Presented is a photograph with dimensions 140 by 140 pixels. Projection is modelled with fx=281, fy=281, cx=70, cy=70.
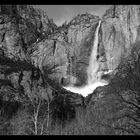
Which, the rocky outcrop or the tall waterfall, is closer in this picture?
→ the tall waterfall

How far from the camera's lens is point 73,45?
141000mm

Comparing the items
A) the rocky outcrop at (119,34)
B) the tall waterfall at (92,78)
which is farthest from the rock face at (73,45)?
the tall waterfall at (92,78)

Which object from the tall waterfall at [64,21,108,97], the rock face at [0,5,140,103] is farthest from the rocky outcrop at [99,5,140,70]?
the tall waterfall at [64,21,108,97]

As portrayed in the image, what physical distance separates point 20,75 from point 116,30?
55.7 metres

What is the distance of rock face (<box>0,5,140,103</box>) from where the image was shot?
130 metres

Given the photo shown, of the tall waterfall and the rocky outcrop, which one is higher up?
the rocky outcrop

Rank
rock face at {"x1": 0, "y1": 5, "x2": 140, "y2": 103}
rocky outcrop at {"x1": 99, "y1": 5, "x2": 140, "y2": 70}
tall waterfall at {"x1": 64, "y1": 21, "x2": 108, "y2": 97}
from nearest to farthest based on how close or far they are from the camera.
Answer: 1. tall waterfall at {"x1": 64, "y1": 21, "x2": 108, "y2": 97}
2. rock face at {"x1": 0, "y1": 5, "x2": 140, "y2": 103}
3. rocky outcrop at {"x1": 99, "y1": 5, "x2": 140, "y2": 70}

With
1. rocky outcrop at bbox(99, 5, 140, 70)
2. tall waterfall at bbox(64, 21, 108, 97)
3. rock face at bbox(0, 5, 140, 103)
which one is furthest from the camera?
rocky outcrop at bbox(99, 5, 140, 70)

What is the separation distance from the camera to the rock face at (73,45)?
130375 millimetres

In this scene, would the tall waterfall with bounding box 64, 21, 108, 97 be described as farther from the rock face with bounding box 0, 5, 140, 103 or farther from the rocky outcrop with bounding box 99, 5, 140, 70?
the rocky outcrop with bounding box 99, 5, 140, 70

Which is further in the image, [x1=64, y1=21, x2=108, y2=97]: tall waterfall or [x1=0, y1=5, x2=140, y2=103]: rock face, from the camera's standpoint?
[x1=0, y1=5, x2=140, y2=103]: rock face

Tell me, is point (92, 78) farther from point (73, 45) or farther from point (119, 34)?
point (119, 34)

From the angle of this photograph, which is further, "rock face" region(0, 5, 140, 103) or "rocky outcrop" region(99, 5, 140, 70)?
"rocky outcrop" region(99, 5, 140, 70)
